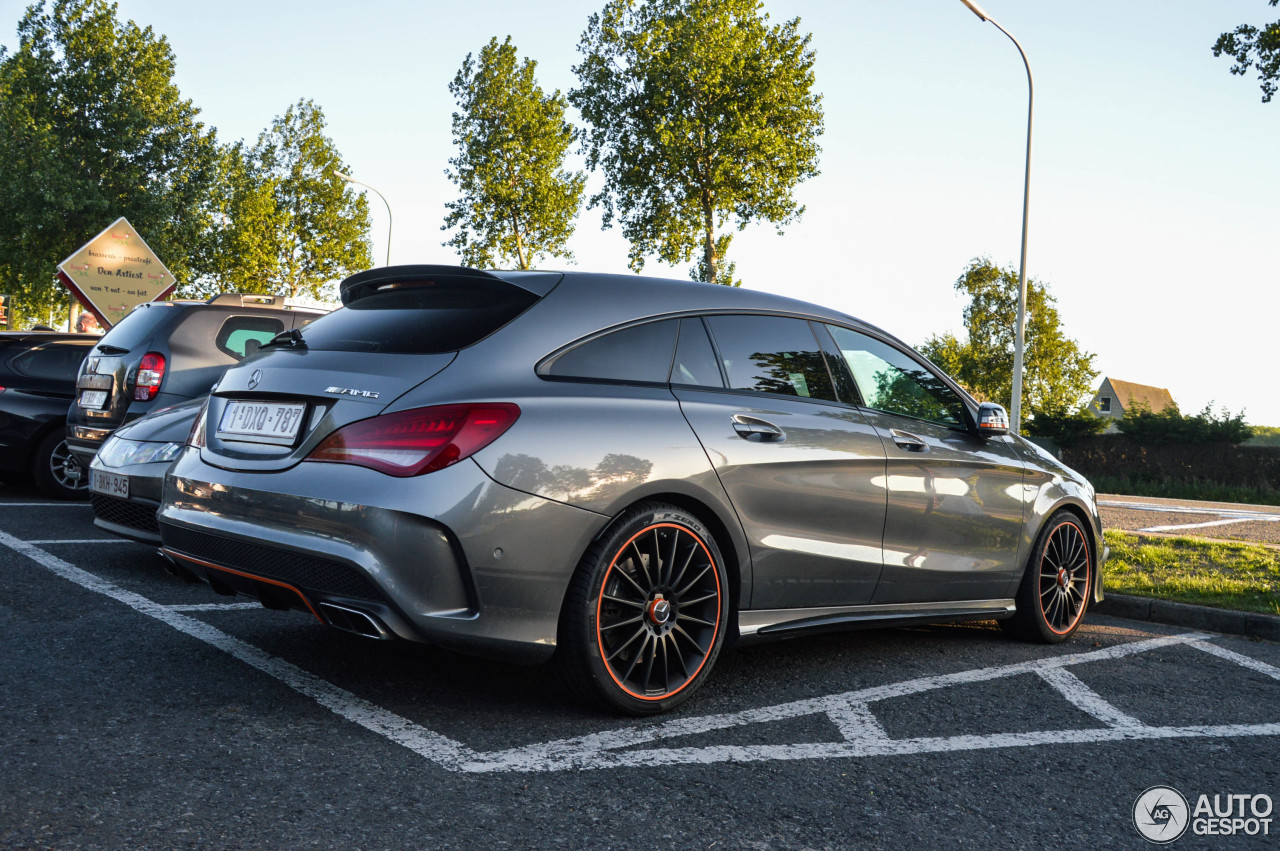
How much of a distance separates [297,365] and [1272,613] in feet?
19.4

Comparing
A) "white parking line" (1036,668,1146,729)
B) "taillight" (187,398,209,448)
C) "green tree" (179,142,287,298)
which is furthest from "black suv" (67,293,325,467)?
"green tree" (179,142,287,298)

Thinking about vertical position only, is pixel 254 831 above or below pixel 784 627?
below

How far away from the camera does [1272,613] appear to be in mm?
6699

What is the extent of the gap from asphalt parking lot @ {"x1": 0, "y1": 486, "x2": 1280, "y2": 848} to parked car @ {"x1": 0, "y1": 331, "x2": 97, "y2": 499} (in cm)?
473

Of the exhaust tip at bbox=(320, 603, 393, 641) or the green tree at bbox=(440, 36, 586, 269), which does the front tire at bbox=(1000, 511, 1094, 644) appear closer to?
the exhaust tip at bbox=(320, 603, 393, 641)

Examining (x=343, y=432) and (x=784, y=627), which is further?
(x=784, y=627)

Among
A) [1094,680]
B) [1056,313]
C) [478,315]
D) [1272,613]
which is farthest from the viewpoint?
[1056,313]

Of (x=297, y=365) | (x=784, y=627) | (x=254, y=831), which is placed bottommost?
(x=254, y=831)

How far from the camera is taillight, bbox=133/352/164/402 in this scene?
806 cm

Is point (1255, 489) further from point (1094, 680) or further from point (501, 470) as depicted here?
point (501, 470)

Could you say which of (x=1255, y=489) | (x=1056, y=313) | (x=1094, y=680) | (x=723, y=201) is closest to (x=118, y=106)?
(x=723, y=201)

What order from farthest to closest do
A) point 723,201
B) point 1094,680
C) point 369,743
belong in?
point 723,201 → point 1094,680 → point 369,743

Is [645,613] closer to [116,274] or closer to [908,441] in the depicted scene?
Answer: [908,441]

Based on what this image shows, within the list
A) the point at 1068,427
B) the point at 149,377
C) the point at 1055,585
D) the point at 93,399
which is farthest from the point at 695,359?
the point at 1068,427
